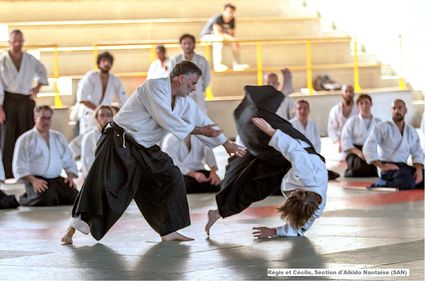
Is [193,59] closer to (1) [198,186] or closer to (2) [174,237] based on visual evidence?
(1) [198,186]

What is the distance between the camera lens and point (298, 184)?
779 centimetres

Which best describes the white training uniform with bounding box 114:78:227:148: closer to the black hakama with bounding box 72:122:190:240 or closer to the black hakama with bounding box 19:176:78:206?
the black hakama with bounding box 72:122:190:240

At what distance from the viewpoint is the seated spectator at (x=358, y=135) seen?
13.4 meters

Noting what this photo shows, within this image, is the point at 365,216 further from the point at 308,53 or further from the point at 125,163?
the point at 308,53

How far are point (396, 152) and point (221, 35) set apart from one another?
27.5ft

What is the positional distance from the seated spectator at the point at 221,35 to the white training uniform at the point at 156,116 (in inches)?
462

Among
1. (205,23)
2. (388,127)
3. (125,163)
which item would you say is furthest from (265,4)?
(125,163)

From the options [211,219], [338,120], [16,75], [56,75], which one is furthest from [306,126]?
[56,75]

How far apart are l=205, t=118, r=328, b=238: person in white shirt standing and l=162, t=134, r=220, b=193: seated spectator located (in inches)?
155

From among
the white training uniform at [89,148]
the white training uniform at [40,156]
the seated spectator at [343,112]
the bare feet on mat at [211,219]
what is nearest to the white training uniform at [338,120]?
the seated spectator at [343,112]

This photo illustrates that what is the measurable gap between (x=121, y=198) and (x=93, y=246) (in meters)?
0.40

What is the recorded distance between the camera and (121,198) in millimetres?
7910

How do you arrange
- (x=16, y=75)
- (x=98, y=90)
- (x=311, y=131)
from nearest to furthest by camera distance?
(x=311, y=131) < (x=16, y=75) < (x=98, y=90)

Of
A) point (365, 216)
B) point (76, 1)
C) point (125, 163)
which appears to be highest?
point (76, 1)
